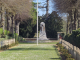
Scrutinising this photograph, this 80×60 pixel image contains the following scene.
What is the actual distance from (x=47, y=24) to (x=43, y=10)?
8.29 meters

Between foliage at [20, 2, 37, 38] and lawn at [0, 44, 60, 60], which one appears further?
foliage at [20, 2, 37, 38]

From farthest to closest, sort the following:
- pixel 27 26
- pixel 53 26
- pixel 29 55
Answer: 1. pixel 53 26
2. pixel 27 26
3. pixel 29 55

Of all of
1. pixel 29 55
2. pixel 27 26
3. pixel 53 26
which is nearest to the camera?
pixel 29 55

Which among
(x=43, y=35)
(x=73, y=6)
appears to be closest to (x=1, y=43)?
(x=73, y=6)

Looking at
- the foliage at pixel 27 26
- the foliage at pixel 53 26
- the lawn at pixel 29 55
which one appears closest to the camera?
the lawn at pixel 29 55

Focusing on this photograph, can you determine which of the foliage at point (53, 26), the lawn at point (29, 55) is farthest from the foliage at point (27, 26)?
the lawn at point (29, 55)

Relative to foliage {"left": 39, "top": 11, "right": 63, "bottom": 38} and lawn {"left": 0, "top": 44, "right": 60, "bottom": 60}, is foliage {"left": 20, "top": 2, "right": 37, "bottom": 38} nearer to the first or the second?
foliage {"left": 39, "top": 11, "right": 63, "bottom": 38}

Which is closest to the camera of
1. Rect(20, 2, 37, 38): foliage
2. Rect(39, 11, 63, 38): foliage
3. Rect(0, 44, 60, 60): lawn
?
Rect(0, 44, 60, 60): lawn

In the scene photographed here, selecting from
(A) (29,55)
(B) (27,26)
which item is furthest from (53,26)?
(A) (29,55)

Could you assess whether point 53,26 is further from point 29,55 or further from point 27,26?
point 29,55

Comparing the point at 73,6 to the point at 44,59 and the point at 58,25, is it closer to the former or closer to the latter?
the point at 44,59

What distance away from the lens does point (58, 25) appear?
136 ft

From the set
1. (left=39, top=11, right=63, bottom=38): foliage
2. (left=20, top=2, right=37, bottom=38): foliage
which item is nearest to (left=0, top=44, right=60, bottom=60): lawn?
(left=20, top=2, right=37, bottom=38): foliage

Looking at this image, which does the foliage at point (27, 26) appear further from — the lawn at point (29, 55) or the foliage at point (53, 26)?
the lawn at point (29, 55)
